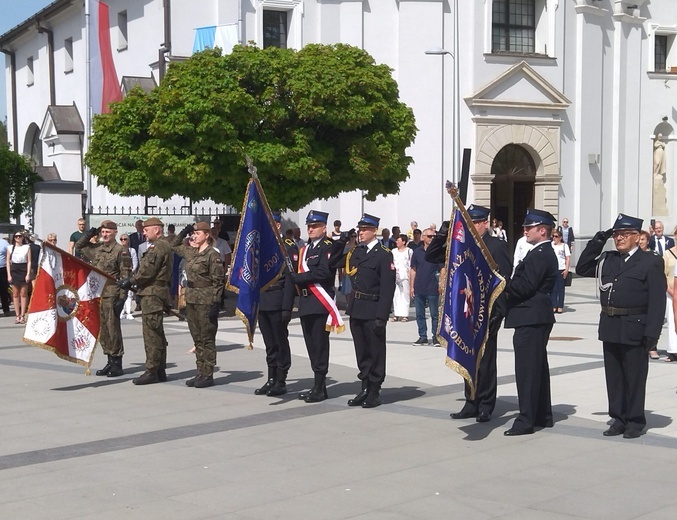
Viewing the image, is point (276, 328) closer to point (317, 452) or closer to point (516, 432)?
point (317, 452)

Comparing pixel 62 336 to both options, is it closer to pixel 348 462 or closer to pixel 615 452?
pixel 348 462

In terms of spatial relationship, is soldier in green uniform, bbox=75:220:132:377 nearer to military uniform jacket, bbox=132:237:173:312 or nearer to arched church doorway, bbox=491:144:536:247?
military uniform jacket, bbox=132:237:173:312

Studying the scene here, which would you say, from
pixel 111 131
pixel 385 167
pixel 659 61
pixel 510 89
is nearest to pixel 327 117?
pixel 385 167

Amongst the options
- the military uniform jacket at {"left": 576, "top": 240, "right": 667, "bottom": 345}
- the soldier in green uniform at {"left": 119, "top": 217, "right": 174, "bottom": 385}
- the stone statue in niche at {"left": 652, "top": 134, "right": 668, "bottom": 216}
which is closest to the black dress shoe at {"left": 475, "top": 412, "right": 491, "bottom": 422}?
the military uniform jacket at {"left": 576, "top": 240, "right": 667, "bottom": 345}

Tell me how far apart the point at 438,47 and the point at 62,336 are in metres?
21.0

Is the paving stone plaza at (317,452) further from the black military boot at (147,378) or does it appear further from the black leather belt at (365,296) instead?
the black leather belt at (365,296)

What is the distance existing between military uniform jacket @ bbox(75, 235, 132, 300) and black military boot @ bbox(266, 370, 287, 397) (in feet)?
8.33

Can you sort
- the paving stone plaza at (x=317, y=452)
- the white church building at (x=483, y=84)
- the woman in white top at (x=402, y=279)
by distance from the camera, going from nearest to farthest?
the paving stone plaza at (x=317, y=452)
the woman in white top at (x=402, y=279)
the white church building at (x=483, y=84)

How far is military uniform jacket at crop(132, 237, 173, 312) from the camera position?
41.1ft

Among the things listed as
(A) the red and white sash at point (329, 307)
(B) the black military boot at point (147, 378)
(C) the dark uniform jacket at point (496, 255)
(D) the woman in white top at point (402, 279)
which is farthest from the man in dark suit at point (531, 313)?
(D) the woman in white top at point (402, 279)

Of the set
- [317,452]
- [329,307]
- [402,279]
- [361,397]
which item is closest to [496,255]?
[329,307]

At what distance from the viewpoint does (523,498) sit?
724cm

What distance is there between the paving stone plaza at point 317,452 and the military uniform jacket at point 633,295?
909 mm

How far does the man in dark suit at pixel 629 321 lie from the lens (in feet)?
30.0
